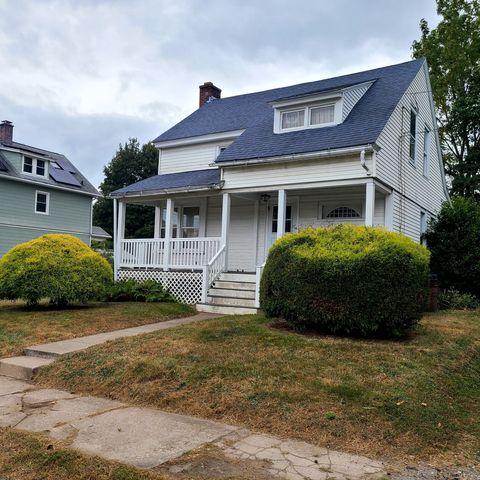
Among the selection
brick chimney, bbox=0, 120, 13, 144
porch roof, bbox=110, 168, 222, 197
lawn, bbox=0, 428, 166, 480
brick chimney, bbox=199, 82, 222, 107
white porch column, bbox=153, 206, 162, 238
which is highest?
brick chimney, bbox=199, 82, 222, 107

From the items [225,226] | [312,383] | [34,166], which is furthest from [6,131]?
[312,383]

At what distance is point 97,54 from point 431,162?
12.3 meters

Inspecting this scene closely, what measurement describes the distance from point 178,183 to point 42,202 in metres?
15.4

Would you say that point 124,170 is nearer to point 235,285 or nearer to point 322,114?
point 322,114

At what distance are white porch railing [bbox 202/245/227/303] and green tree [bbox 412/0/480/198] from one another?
1818 cm

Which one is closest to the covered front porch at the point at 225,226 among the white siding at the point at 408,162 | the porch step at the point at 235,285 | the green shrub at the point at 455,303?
the porch step at the point at 235,285

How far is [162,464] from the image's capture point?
3598 millimetres

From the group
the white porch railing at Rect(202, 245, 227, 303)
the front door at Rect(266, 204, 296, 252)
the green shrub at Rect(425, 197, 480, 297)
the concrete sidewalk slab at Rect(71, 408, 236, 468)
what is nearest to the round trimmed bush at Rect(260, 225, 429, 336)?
the concrete sidewalk slab at Rect(71, 408, 236, 468)

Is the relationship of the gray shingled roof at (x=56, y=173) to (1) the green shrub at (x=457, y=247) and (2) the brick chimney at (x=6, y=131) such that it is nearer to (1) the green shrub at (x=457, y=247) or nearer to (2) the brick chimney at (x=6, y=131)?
(2) the brick chimney at (x=6, y=131)

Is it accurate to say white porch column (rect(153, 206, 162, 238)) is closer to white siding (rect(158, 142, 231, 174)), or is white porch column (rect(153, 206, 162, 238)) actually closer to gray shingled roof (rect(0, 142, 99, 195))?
white siding (rect(158, 142, 231, 174))

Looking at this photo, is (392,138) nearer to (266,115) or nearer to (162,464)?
(266,115)

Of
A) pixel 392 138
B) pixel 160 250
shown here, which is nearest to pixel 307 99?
pixel 392 138

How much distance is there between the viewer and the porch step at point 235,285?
12512 millimetres

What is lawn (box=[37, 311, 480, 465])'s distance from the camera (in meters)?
4.31
